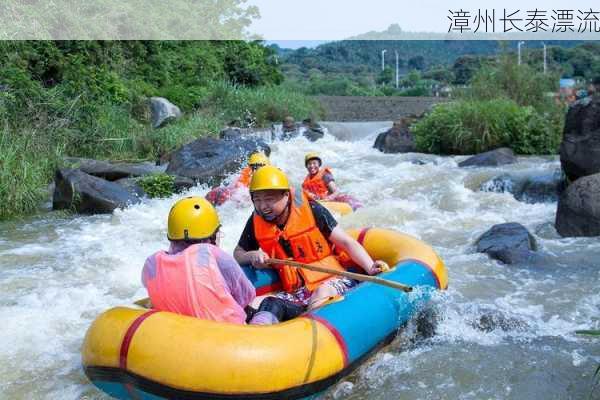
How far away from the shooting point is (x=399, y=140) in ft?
47.0

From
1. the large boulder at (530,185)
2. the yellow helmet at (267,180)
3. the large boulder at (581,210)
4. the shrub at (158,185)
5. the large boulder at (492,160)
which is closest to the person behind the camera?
the yellow helmet at (267,180)

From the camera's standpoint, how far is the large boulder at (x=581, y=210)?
6613mm

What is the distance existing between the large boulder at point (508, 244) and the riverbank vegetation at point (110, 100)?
18.0ft

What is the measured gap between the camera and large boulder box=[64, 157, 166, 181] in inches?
384

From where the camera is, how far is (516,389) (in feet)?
11.3

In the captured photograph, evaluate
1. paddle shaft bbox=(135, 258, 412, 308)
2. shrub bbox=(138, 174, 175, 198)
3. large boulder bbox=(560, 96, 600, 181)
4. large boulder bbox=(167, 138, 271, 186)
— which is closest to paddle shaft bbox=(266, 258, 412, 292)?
paddle shaft bbox=(135, 258, 412, 308)

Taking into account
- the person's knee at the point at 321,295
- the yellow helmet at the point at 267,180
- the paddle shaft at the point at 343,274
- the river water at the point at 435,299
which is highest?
the yellow helmet at the point at 267,180

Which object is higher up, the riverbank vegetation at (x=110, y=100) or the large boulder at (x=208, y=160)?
the riverbank vegetation at (x=110, y=100)

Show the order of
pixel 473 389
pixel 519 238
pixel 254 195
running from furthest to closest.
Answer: pixel 519 238
pixel 254 195
pixel 473 389

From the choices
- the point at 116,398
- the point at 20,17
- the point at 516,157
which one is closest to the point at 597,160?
the point at 516,157

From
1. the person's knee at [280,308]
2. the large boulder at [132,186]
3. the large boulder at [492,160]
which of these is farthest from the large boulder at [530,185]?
the person's knee at [280,308]

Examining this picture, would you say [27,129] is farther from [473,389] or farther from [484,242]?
[473,389]

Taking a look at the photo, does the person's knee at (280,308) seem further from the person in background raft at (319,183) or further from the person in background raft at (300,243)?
the person in background raft at (319,183)

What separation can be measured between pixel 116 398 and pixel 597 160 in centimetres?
649
